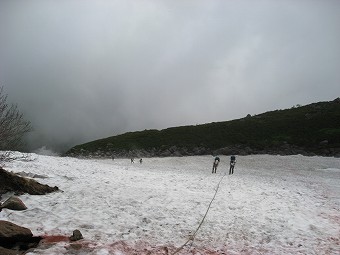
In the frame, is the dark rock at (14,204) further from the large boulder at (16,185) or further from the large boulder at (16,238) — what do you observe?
the large boulder at (16,238)

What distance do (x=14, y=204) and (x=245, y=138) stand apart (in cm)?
7877

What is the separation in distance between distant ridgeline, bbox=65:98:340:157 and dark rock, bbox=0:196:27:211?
6566 centimetres

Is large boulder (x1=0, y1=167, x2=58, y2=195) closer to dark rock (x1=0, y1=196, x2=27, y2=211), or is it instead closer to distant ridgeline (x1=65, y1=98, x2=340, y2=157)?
dark rock (x1=0, y1=196, x2=27, y2=211)

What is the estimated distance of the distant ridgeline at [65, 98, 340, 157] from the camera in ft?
246

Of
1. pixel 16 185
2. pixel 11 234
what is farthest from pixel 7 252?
pixel 16 185

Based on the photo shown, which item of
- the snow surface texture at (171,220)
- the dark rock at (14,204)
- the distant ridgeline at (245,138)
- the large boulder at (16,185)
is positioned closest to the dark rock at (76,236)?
the snow surface texture at (171,220)

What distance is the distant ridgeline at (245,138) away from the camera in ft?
246

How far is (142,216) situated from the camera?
1196cm

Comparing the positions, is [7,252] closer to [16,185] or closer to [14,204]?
[14,204]

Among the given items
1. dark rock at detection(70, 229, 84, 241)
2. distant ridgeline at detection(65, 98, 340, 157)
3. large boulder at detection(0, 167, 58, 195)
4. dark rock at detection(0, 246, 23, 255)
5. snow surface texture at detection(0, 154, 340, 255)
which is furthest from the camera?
distant ridgeline at detection(65, 98, 340, 157)

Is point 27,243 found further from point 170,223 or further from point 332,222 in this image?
point 332,222

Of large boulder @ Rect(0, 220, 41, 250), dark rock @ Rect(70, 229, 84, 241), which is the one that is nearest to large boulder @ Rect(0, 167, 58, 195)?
large boulder @ Rect(0, 220, 41, 250)

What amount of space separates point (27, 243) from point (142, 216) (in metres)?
4.47

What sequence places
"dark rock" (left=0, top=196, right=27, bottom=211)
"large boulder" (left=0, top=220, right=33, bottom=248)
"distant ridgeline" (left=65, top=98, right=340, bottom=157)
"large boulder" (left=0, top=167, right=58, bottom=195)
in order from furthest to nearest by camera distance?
"distant ridgeline" (left=65, top=98, right=340, bottom=157)
"large boulder" (left=0, top=167, right=58, bottom=195)
"dark rock" (left=0, top=196, right=27, bottom=211)
"large boulder" (left=0, top=220, right=33, bottom=248)
